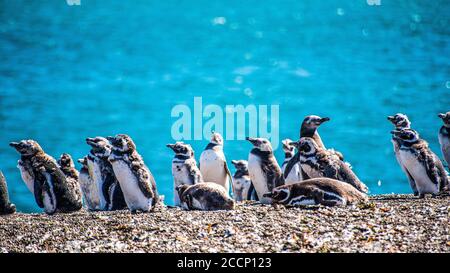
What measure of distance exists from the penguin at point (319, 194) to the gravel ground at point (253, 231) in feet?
0.52

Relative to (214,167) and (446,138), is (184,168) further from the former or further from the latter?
(446,138)

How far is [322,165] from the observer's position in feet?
30.6

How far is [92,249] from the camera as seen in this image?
22.1ft

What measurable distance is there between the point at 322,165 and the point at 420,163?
38.5 inches

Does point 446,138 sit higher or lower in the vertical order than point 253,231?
higher

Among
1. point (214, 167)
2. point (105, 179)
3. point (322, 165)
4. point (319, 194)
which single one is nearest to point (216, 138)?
point (214, 167)

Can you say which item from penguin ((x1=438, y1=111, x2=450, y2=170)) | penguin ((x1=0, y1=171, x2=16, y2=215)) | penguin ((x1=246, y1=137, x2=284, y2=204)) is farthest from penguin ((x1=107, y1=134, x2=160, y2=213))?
penguin ((x1=438, y1=111, x2=450, y2=170))

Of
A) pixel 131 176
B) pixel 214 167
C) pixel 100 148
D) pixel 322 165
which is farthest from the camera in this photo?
pixel 214 167

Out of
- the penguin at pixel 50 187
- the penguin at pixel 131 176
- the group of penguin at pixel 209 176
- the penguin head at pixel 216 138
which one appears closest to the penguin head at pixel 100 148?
the group of penguin at pixel 209 176

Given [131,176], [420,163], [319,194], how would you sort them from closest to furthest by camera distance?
[319,194]
[131,176]
[420,163]
